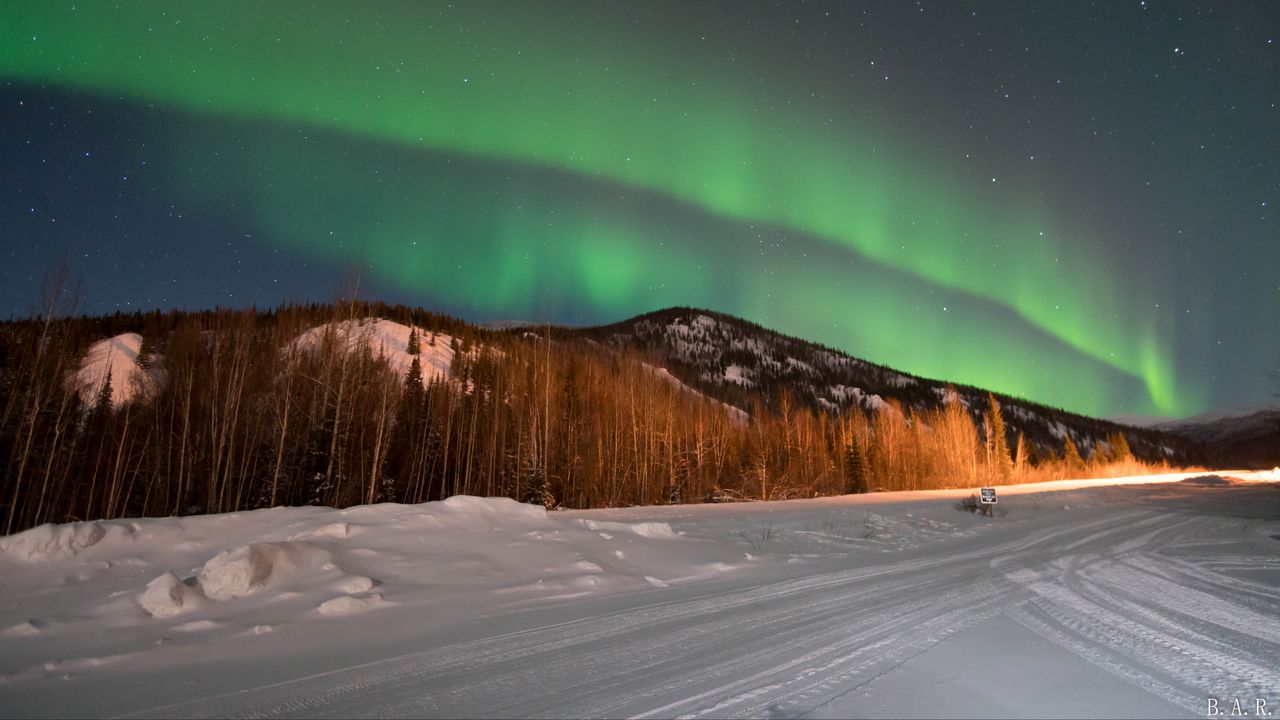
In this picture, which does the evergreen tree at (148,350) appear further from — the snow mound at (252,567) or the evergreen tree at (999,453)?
the evergreen tree at (999,453)

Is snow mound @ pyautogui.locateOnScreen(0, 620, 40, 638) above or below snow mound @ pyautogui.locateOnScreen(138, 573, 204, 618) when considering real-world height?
below

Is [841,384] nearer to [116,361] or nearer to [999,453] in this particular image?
[999,453]

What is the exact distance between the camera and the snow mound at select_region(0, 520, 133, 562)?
22.7 feet

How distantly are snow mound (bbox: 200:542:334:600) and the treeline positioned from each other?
1781 centimetres

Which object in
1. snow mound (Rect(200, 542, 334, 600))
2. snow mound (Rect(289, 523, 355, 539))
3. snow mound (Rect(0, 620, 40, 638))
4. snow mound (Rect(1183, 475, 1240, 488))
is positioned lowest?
snow mound (Rect(1183, 475, 1240, 488))

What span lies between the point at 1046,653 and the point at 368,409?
40.2 m

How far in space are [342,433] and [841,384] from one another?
158530 millimetres

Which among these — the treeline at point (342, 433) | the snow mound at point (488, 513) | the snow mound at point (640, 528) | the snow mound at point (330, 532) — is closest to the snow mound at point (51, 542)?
the snow mound at point (330, 532)

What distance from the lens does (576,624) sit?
19.6 feet

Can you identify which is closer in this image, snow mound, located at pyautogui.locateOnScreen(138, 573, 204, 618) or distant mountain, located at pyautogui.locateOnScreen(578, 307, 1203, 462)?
snow mound, located at pyautogui.locateOnScreen(138, 573, 204, 618)

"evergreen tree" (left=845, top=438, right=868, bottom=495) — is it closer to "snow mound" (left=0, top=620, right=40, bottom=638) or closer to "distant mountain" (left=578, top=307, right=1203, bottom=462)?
"snow mound" (left=0, top=620, right=40, bottom=638)

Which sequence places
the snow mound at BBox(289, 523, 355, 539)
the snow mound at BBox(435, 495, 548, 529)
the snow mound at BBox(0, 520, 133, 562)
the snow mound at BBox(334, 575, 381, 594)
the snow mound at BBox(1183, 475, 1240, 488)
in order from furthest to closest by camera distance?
1. the snow mound at BBox(1183, 475, 1240, 488)
2. the snow mound at BBox(435, 495, 548, 529)
3. the snow mound at BBox(289, 523, 355, 539)
4. the snow mound at BBox(0, 520, 133, 562)
5. the snow mound at BBox(334, 575, 381, 594)

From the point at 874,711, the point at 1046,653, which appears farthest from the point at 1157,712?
the point at 874,711

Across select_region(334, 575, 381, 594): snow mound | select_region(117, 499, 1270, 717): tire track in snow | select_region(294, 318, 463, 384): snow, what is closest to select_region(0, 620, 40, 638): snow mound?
select_region(334, 575, 381, 594): snow mound
